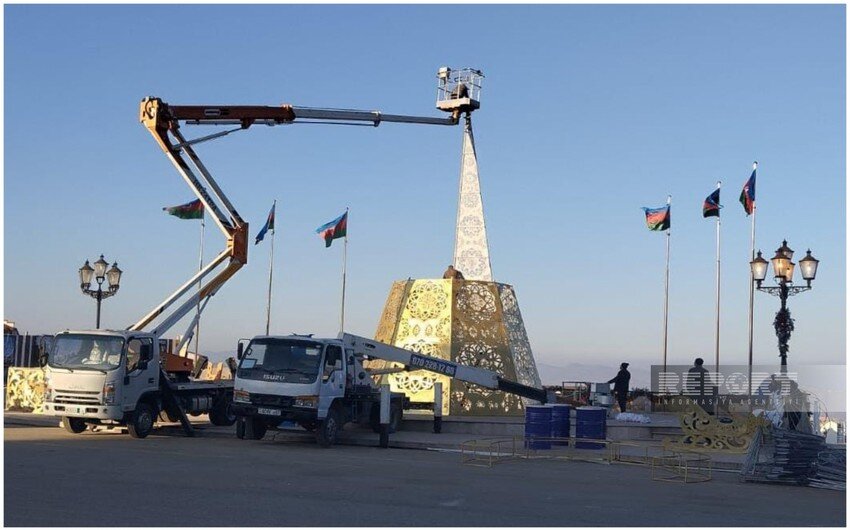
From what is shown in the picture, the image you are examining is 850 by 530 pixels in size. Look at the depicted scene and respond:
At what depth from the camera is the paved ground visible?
11.1 metres

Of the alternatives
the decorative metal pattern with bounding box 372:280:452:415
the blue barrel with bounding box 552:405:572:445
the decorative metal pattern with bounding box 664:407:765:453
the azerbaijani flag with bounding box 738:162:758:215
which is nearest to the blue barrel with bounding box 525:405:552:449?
the blue barrel with bounding box 552:405:572:445

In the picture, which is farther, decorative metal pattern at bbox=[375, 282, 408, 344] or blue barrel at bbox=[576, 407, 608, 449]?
decorative metal pattern at bbox=[375, 282, 408, 344]

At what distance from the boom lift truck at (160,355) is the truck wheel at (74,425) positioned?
0.07 feet

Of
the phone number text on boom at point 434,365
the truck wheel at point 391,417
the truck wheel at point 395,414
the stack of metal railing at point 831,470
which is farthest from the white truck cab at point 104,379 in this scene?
the stack of metal railing at point 831,470

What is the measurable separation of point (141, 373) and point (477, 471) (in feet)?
26.9

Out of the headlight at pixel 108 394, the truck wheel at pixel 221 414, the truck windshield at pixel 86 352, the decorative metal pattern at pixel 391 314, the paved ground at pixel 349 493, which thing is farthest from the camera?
the decorative metal pattern at pixel 391 314

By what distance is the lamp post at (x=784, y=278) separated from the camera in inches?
989

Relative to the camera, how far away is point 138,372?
21.7 metres

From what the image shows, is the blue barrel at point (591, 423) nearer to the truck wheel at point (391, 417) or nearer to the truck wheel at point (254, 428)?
the truck wheel at point (391, 417)

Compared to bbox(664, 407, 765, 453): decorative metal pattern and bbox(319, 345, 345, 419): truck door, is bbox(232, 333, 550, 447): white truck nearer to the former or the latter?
bbox(319, 345, 345, 419): truck door

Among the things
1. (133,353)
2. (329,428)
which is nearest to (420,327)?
(329,428)

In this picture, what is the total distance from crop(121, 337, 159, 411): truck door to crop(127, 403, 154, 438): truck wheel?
11.9 inches

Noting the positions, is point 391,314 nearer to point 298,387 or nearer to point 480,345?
point 480,345

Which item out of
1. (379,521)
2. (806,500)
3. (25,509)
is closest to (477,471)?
(806,500)
